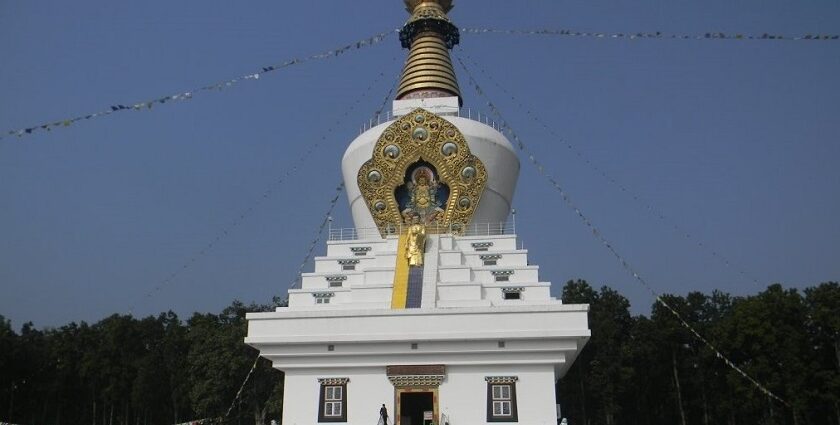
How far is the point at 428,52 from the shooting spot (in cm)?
2486

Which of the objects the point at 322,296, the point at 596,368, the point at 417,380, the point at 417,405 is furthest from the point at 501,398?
the point at 596,368

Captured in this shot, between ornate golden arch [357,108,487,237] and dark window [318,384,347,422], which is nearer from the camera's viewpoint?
dark window [318,384,347,422]

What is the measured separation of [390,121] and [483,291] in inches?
266

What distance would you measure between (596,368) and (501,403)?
48.6 ft

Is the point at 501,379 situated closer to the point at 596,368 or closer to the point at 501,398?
the point at 501,398

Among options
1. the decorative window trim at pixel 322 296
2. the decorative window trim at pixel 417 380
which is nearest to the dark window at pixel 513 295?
the decorative window trim at pixel 417 380

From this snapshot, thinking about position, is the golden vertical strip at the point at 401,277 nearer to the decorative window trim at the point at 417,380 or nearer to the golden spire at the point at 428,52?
the decorative window trim at the point at 417,380

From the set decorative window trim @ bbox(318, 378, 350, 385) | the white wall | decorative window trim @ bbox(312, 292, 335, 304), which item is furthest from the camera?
decorative window trim @ bbox(312, 292, 335, 304)

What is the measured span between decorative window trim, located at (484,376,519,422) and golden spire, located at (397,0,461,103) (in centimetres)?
1122

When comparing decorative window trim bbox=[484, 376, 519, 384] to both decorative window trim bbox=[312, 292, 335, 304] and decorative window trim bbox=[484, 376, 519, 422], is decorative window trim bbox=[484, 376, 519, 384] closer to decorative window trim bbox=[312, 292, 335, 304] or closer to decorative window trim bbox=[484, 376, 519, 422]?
decorative window trim bbox=[484, 376, 519, 422]

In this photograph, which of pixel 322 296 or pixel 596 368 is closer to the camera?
pixel 322 296

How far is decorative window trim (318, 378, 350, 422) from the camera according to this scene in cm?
1570

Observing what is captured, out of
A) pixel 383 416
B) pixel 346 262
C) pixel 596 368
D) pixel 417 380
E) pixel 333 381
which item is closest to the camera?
pixel 383 416

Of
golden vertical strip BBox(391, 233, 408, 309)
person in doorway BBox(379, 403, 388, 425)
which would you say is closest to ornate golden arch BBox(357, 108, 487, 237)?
golden vertical strip BBox(391, 233, 408, 309)
